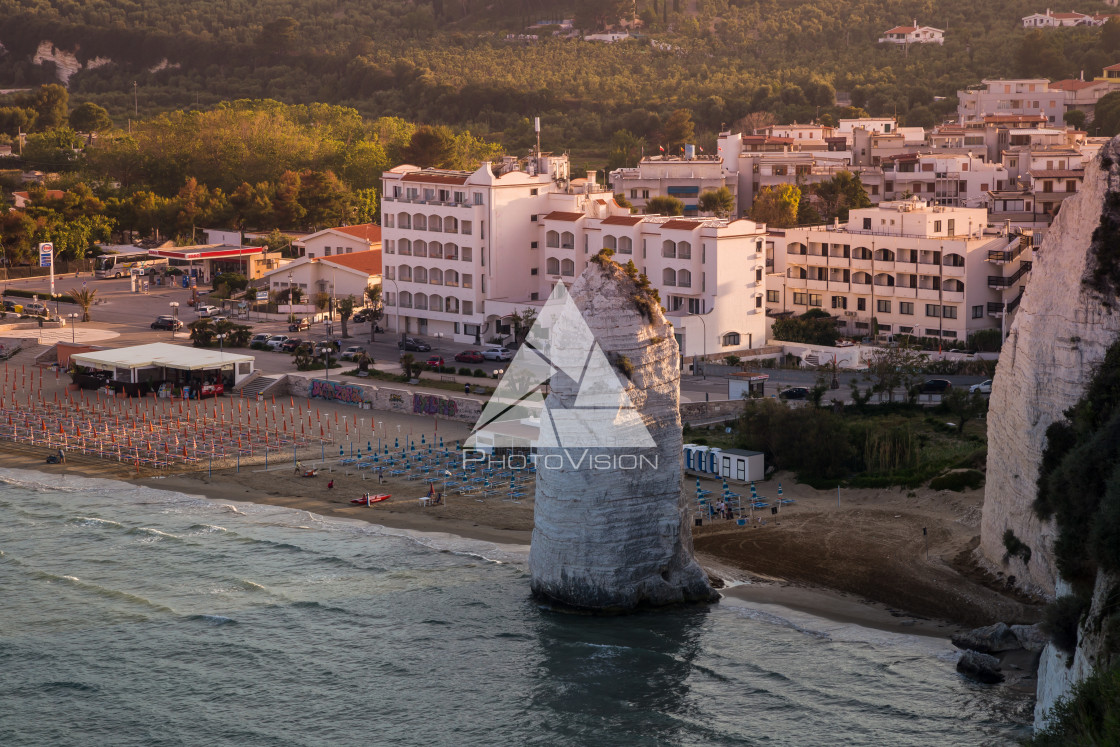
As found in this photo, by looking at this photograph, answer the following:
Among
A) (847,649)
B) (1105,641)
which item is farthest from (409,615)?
(1105,641)

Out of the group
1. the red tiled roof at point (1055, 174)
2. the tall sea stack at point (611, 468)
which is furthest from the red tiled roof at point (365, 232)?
the tall sea stack at point (611, 468)

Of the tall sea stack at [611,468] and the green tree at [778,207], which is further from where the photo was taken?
the green tree at [778,207]

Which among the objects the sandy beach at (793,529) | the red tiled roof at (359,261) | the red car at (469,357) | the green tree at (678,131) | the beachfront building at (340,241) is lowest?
the sandy beach at (793,529)

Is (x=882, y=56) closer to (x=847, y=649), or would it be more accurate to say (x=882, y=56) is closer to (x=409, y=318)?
(x=409, y=318)

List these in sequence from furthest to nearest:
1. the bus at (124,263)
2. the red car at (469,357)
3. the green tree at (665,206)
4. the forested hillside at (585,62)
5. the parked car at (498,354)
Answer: the forested hillside at (585,62)
the bus at (124,263)
the green tree at (665,206)
the parked car at (498,354)
the red car at (469,357)

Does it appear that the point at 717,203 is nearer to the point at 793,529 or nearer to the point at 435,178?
the point at 435,178

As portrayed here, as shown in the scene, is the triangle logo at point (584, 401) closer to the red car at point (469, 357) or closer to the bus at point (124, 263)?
the red car at point (469, 357)

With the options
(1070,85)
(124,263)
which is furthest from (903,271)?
(1070,85)

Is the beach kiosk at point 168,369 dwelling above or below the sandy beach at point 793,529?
above
